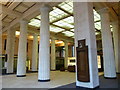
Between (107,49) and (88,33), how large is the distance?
14.6 feet

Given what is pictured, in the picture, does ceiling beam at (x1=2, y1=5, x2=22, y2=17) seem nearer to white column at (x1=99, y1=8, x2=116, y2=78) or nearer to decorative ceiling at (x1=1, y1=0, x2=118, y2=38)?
decorative ceiling at (x1=1, y1=0, x2=118, y2=38)

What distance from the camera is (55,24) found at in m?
16.3

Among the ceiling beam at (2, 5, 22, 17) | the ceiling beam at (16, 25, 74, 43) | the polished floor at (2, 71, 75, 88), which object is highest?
the ceiling beam at (2, 5, 22, 17)

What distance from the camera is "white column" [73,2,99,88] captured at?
6.27 meters

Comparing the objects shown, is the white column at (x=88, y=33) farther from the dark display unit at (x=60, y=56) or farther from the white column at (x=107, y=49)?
the dark display unit at (x=60, y=56)

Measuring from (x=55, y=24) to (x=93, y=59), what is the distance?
A: 1081cm

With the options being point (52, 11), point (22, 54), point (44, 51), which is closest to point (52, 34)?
point (52, 11)

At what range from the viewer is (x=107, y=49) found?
10.0 meters

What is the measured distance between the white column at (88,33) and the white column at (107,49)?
3.74m

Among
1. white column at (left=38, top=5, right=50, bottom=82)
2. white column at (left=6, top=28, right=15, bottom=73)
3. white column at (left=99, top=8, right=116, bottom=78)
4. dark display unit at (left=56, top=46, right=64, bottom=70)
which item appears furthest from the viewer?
dark display unit at (left=56, top=46, right=64, bottom=70)

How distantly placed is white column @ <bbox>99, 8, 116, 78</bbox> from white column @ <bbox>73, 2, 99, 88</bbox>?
3.74 metres

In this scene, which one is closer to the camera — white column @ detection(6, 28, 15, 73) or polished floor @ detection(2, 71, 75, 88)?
polished floor @ detection(2, 71, 75, 88)

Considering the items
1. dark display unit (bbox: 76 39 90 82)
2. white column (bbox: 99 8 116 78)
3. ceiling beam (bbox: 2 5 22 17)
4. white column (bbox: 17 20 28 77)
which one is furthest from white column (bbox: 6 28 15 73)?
white column (bbox: 99 8 116 78)

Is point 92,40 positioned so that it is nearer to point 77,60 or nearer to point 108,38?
point 77,60
